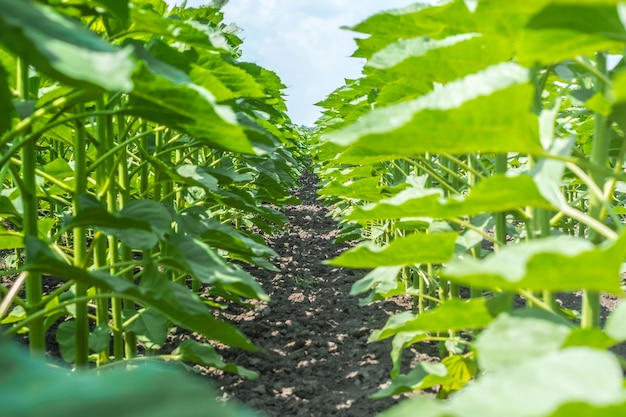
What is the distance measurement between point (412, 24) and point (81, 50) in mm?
853

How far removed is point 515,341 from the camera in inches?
29.6

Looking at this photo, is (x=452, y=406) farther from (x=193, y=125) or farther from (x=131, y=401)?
(x=193, y=125)

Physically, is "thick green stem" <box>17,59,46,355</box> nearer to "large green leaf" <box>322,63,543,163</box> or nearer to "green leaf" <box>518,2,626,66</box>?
"large green leaf" <box>322,63,543,163</box>

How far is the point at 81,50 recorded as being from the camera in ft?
2.39

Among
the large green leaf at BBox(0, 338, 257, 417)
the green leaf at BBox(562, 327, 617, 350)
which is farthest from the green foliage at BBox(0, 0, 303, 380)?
the green leaf at BBox(562, 327, 617, 350)

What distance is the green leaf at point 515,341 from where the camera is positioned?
28.3 inches

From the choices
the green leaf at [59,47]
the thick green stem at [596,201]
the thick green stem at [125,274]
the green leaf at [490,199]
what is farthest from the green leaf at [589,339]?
the thick green stem at [125,274]

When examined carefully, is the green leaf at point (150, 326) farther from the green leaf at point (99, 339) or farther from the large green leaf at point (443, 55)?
the large green leaf at point (443, 55)

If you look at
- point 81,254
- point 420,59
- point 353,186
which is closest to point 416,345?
point 353,186

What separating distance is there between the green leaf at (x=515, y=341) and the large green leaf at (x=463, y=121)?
0.25 meters

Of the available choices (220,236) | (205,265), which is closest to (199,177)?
(220,236)

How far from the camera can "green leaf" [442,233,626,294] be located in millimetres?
678

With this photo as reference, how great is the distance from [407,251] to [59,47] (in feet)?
2.43

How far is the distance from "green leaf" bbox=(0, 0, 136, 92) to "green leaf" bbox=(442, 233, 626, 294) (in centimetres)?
45
